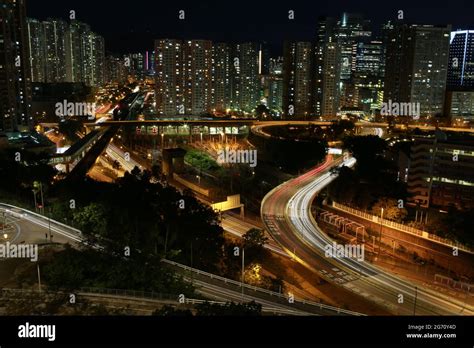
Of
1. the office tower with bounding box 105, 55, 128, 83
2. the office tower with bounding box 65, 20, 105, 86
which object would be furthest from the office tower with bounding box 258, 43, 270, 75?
the office tower with bounding box 105, 55, 128, 83

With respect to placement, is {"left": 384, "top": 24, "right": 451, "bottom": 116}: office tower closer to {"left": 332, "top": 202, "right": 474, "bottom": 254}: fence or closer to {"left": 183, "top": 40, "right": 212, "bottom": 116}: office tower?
{"left": 183, "top": 40, "right": 212, "bottom": 116}: office tower

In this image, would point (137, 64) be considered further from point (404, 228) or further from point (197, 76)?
point (404, 228)

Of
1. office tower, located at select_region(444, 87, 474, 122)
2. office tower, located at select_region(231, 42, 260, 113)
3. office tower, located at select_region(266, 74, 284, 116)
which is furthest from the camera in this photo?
office tower, located at select_region(266, 74, 284, 116)

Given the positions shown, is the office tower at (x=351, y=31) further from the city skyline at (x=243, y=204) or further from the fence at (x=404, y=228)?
the fence at (x=404, y=228)

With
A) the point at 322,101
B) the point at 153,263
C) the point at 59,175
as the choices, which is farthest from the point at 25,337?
the point at 322,101

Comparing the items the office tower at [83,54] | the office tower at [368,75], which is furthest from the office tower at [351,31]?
the office tower at [83,54]
